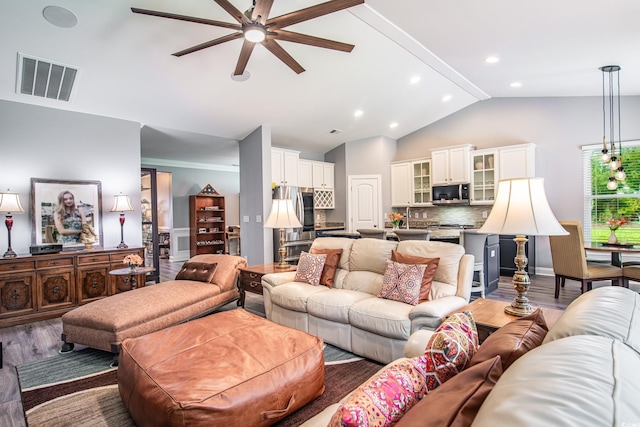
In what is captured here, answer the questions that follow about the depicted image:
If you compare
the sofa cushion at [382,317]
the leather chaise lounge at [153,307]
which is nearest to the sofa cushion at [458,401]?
the sofa cushion at [382,317]

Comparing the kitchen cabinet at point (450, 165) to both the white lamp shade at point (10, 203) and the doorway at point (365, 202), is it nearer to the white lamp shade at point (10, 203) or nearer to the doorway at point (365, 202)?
the doorway at point (365, 202)

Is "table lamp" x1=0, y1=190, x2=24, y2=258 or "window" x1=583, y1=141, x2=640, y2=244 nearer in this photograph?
"table lamp" x1=0, y1=190, x2=24, y2=258

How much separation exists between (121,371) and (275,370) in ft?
3.55

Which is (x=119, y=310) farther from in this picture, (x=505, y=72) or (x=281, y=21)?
(x=505, y=72)

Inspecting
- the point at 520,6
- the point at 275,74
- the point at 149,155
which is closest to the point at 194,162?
the point at 149,155

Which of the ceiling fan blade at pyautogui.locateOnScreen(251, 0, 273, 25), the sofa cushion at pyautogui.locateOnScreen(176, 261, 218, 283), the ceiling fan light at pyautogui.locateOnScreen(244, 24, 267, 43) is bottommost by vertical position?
the sofa cushion at pyautogui.locateOnScreen(176, 261, 218, 283)

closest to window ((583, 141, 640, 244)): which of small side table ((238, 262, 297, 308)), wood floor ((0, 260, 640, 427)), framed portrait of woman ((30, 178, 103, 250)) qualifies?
wood floor ((0, 260, 640, 427))

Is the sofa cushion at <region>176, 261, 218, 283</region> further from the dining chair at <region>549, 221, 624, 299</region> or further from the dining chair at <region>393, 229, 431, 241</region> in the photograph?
the dining chair at <region>549, 221, 624, 299</region>

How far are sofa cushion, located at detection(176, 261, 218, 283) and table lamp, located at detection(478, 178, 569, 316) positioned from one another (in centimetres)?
317

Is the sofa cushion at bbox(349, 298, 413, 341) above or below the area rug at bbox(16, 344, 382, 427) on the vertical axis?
above

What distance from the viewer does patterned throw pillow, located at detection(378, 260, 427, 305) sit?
278 cm

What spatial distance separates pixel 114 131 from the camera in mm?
4914

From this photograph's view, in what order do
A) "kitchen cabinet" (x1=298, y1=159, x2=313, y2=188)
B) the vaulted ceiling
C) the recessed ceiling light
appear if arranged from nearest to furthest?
1. the recessed ceiling light
2. the vaulted ceiling
3. "kitchen cabinet" (x1=298, y1=159, x2=313, y2=188)

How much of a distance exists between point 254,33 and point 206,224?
24.1 ft
